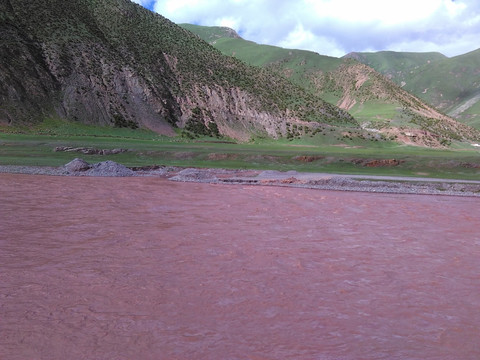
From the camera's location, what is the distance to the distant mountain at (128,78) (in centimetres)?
6962

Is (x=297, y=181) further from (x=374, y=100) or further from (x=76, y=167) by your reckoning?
(x=374, y=100)

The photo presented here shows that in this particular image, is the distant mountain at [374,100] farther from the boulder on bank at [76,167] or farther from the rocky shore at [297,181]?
the boulder on bank at [76,167]

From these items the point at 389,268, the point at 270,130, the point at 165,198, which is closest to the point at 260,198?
the point at 165,198

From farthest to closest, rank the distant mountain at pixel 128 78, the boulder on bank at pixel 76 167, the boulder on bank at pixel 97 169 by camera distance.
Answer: the distant mountain at pixel 128 78, the boulder on bank at pixel 76 167, the boulder on bank at pixel 97 169

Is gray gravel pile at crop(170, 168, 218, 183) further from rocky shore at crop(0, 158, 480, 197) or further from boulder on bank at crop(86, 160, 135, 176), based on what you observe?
boulder on bank at crop(86, 160, 135, 176)

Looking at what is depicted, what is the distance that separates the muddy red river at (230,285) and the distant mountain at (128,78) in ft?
177

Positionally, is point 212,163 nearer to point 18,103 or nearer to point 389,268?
point 389,268

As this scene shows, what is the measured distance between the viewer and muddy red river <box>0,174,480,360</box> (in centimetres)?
614

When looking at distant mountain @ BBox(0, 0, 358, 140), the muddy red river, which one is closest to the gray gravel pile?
the muddy red river

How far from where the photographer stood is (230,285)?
855 centimetres

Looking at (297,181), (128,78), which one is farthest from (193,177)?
(128,78)

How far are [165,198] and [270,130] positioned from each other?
7314cm

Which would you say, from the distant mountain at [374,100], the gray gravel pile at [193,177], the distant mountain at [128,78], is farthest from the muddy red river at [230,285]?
the distant mountain at [374,100]

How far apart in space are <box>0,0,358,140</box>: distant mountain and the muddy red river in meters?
54.0
